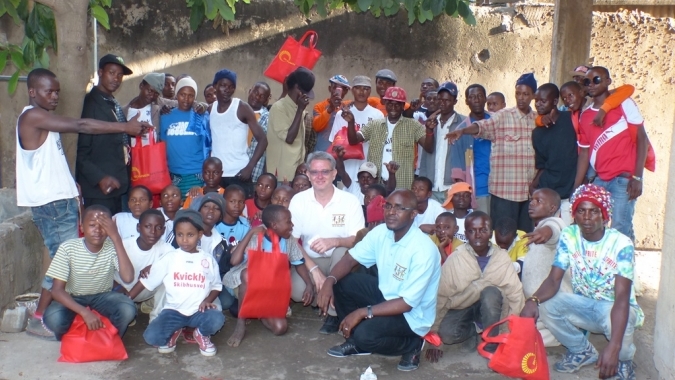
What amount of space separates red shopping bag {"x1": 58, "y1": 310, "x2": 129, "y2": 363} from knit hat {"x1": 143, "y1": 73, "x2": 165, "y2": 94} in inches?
88.0

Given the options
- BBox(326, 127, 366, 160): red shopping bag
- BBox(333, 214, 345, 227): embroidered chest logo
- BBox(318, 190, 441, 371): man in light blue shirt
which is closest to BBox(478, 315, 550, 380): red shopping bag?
BBox(318, 190, 441, 371): man in light blue shirt

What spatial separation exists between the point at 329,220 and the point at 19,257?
2.29 meters

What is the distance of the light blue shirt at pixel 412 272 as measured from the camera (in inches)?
172

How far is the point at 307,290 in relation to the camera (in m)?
5.09

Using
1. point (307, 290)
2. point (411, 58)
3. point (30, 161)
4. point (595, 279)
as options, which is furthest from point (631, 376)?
point (411, 58)

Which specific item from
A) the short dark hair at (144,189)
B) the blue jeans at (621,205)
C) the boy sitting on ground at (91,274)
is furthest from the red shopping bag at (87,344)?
the blue jeans at (621,205)

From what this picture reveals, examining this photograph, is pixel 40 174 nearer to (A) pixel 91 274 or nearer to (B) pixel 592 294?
(A) pixel 91 274

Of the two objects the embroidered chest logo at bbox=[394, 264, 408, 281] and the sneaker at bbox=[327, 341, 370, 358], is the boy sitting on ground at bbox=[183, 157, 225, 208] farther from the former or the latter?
the embroidered chest logo at bbox=[394, 264, 408, 281]

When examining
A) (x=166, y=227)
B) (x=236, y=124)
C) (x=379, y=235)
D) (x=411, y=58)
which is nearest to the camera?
(x=379, y=235)

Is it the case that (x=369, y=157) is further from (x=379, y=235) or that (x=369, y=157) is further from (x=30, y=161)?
(x=30, y=161)

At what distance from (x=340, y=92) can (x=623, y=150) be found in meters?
2.50

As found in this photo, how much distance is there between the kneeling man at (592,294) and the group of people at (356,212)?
0.5 inches

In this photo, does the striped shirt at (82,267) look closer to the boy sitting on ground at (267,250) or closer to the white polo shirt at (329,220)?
the boy sitting on ground at (267,250)

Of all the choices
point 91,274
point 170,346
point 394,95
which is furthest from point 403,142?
point 91,274
